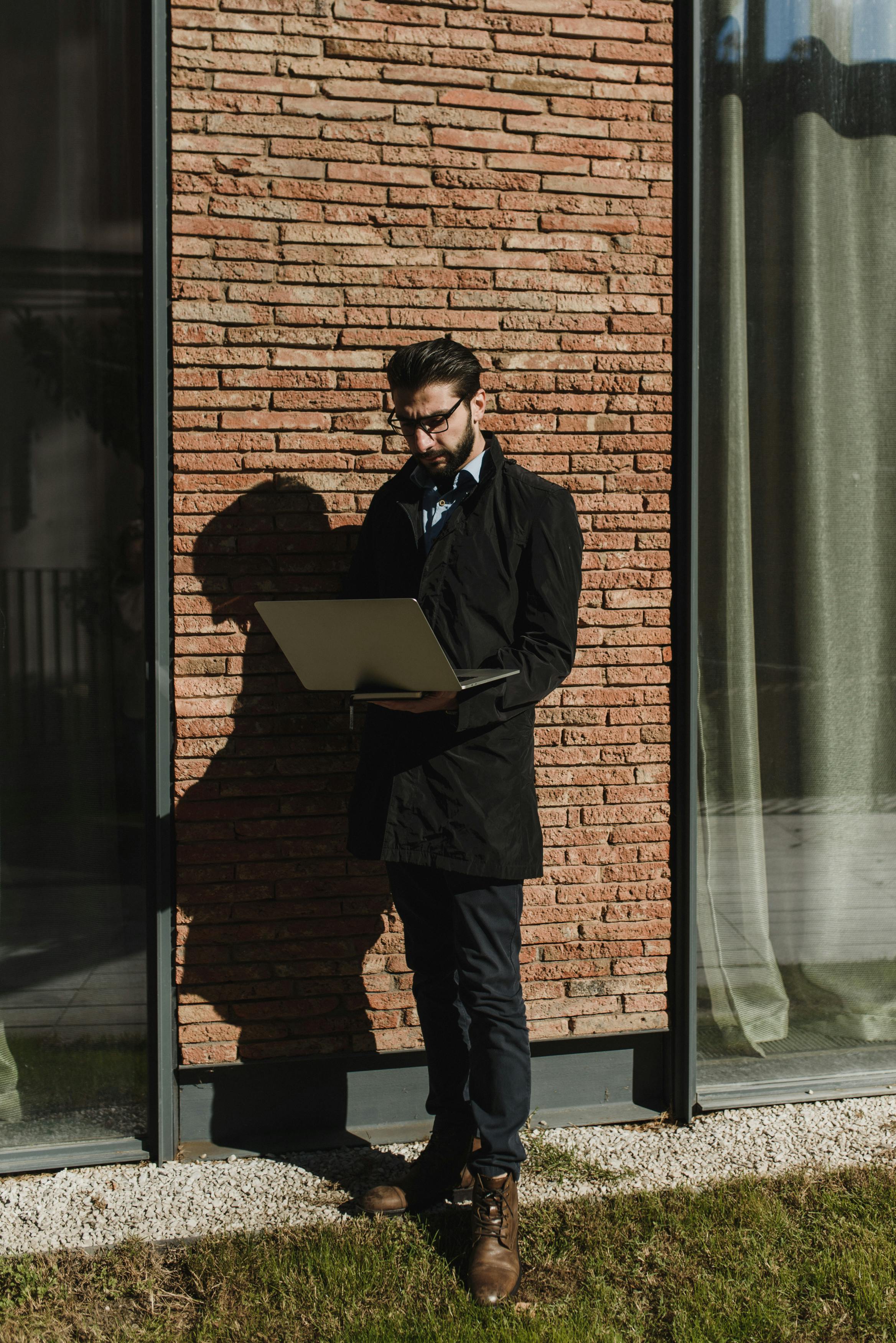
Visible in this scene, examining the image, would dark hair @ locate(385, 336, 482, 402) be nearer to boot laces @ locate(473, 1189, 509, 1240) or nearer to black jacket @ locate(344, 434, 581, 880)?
black jacket @ locate(344, 434, 581, 880)

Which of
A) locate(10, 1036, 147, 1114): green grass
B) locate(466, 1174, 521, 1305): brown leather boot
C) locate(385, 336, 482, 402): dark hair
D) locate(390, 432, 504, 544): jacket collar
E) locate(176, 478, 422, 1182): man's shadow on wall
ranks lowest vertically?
locate(466, 1174, 521, 1305): brown leather boot

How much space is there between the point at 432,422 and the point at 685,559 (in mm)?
1189

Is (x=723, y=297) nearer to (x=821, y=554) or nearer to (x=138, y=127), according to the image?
(x=821, y=554)

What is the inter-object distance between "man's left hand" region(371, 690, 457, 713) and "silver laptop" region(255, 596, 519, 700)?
2 centimetres

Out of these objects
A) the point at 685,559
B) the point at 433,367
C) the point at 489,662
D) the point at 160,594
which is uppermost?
the point at 433,367

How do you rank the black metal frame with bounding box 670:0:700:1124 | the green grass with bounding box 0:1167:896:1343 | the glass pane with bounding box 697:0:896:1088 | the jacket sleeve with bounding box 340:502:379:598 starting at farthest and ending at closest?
the glass pane with bounding box 697:0:896:1088 < the black metal frame with bounding box 670:0:700:1124 < the jacket sleeve with bounding box 340:502:379:598 < the green grass with bounding box 0:1167:896:1343

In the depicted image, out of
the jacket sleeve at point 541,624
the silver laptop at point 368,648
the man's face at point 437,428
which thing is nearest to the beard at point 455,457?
the man's face at point 437,428

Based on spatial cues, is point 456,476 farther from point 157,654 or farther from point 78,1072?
point 78,1072

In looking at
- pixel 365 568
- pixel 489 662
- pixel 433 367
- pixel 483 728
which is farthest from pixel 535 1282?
pixel 433 367

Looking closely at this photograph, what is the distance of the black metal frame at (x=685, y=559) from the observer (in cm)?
367

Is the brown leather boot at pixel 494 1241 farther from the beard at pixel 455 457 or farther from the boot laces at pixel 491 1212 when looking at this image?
the beard at pixel 455 457

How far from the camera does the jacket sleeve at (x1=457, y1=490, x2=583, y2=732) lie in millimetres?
2820

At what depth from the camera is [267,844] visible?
3.54 m

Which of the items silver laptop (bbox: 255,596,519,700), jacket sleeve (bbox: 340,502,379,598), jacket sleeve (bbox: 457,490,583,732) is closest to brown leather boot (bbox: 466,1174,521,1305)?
jacket sleeve (bbox: 457,490,583,732)
